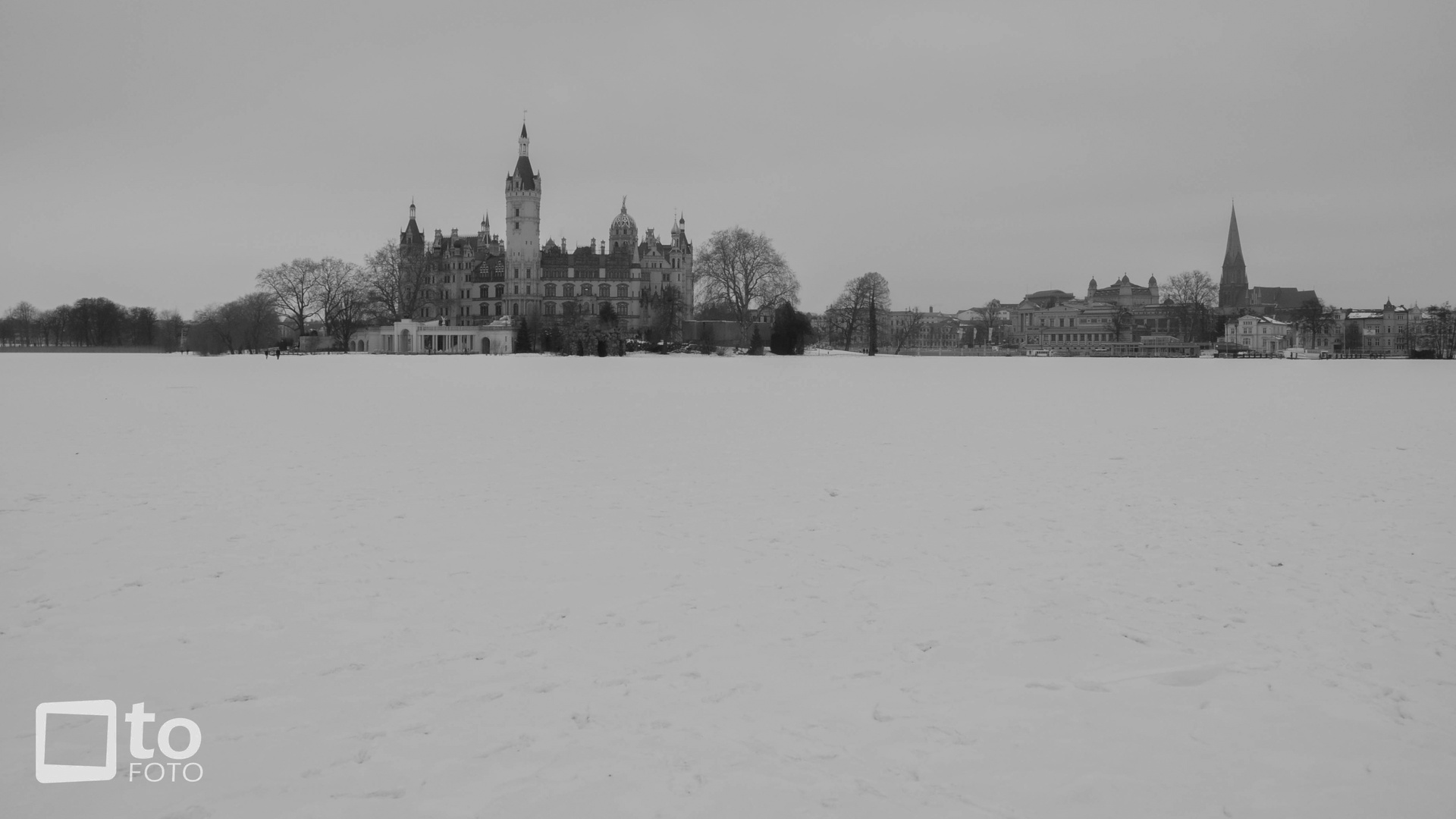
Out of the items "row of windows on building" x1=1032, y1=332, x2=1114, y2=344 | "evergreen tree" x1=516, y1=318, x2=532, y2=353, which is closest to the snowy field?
"evergreen tree" x1=516, y1=318, x2=532, y2=353

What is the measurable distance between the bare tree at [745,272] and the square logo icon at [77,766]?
98.3m

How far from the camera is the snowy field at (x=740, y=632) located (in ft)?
14.1

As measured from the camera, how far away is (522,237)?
4865 inches

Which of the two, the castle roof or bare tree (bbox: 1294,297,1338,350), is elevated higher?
the castle roof

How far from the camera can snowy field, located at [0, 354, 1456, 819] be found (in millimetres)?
4309

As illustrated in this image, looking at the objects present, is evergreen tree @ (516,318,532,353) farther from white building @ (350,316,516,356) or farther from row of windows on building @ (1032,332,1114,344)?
row of windows on building @ (1032,332,1114,344)

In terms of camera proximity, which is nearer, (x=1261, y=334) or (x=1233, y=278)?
(x=1261, y=334)

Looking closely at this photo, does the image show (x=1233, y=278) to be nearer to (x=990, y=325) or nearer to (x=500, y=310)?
(x=990, y=325)

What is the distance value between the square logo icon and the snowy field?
6 centimetres

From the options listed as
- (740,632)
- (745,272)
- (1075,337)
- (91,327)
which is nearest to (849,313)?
(745,272)

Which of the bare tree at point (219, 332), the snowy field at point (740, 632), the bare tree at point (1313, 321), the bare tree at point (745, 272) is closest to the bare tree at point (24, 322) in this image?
the bare tree at point (219, 332)

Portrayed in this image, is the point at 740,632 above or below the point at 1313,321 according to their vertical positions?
below

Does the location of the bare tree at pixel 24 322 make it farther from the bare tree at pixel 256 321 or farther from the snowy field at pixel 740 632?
the snowy field at pixel 740 632

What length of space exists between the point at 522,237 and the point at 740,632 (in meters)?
123
